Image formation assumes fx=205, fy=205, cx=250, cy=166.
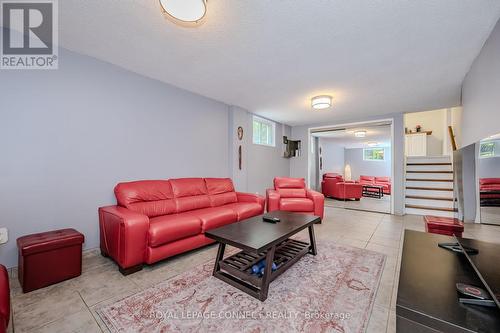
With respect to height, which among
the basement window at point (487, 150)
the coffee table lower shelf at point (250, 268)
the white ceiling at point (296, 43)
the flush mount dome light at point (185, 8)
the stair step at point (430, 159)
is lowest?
the coffee table lower shelf at point (250, 268)

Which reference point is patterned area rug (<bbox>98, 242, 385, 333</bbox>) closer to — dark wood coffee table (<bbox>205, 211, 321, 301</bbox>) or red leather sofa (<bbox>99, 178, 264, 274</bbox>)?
dark wood coffee table (<bbox>205, 211, 321, 301</bbox>)

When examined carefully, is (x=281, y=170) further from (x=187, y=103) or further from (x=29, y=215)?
(x=29, y=215)

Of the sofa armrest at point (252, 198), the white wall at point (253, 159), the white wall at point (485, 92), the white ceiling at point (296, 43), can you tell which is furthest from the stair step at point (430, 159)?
the sofa armrest at point (252, 198)

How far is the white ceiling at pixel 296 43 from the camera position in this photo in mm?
1680

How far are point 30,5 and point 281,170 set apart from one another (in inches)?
211

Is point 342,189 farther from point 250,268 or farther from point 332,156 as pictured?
point 250,268

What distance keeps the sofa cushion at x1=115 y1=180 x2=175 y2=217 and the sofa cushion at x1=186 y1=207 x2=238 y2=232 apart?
0.41 metres

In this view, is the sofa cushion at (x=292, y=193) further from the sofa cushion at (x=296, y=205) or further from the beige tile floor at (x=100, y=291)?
the beige tile floor at (x=100, y=291)

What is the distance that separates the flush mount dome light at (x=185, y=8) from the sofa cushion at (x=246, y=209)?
7.58 feet

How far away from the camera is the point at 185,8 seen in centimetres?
144

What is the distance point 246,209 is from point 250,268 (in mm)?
1247

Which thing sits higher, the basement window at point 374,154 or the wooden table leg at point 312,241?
the basement window at point 374,154

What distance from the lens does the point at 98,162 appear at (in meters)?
2.53

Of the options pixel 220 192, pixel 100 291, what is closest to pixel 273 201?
pixel 220 192
